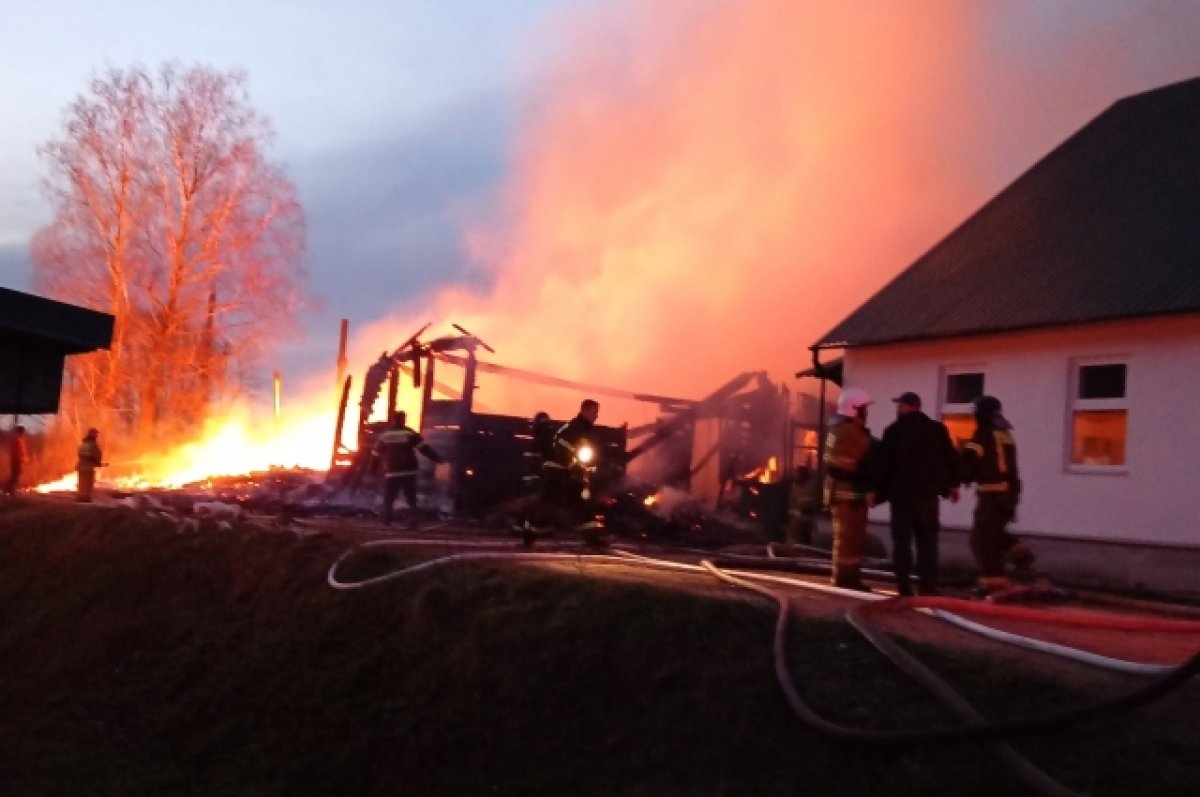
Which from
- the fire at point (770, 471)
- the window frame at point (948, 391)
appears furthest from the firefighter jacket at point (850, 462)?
the fire at point (770, 471)

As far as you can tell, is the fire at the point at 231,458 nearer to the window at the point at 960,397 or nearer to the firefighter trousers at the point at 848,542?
the window at the point at 960,397

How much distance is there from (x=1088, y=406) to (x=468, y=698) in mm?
10245

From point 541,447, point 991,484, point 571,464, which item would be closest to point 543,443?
point 541,447

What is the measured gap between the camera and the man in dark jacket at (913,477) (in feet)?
33.0

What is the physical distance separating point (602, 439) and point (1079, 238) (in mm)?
8556

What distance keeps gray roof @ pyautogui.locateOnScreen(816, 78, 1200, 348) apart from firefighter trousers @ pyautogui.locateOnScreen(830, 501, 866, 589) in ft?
19.7

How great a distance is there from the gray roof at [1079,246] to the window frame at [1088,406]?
696 mm

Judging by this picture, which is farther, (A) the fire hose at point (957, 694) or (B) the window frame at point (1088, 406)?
(B) the window frame at point (1088, 406)

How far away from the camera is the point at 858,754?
20.2 feet

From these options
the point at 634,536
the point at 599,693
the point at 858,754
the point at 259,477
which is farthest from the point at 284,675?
the point at 259,477

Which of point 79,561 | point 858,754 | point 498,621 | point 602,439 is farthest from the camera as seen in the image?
point 602,439

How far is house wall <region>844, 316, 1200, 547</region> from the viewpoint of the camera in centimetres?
1430

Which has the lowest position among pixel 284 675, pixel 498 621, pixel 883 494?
pixel 284 675

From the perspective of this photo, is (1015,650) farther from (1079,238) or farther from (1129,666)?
(1079,238)
